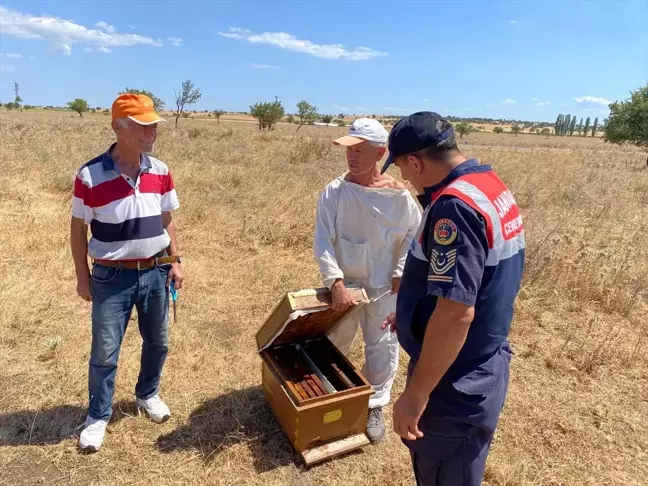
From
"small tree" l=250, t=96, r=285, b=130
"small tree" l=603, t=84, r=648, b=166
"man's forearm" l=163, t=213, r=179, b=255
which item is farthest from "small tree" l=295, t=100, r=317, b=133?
"man's forearm" l=163, t=213, r=179, b=255

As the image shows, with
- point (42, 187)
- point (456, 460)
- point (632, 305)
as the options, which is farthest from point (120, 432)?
point (42, 187)

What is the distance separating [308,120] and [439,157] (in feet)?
119

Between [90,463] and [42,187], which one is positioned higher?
[42,187]

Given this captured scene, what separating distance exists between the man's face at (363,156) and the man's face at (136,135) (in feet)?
3.97

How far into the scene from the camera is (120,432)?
305 centimetres

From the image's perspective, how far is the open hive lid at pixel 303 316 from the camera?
2727 millimetres

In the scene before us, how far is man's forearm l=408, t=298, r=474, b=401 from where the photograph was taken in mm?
1480

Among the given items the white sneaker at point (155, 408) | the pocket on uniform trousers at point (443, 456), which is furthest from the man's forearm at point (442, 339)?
the white sneaker at point (155, 408)

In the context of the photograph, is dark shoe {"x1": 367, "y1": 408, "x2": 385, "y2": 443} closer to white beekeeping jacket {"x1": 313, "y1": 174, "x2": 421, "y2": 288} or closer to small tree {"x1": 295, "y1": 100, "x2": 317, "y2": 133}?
white beekeeping jacket {"x1": 313, "y1": 174, "x2": 421, "y2": 288}

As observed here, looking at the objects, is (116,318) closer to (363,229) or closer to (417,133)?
(363,229)

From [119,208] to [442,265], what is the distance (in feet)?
6.58

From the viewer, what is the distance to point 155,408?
3.20 metres

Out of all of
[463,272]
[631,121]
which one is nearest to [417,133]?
[463,272]

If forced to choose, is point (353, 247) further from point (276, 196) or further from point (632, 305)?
point (276, 196)
